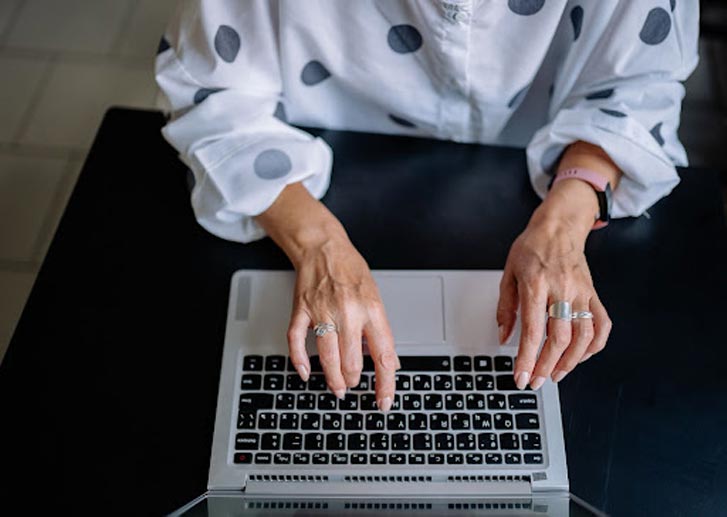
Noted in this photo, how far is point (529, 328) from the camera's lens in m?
Answer: 0.69

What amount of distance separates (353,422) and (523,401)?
16 cm

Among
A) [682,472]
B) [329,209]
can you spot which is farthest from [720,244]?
[329,209]

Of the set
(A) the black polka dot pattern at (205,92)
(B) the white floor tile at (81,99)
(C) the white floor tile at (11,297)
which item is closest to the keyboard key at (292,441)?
(A) the black polka dot pattern at (205,92)

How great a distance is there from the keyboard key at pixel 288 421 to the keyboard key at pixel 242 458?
4cm

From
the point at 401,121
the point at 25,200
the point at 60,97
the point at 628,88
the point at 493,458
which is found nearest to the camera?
the point at 493,458

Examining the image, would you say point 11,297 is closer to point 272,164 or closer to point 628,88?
point 272,164

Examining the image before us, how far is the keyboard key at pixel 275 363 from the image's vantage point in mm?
714

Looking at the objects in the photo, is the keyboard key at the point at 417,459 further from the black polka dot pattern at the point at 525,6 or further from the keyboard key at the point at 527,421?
the black polka dot pattern at the point at 525,6

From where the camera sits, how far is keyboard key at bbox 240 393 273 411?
0.69 metres

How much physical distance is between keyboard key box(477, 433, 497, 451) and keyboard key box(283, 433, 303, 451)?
0.53ft

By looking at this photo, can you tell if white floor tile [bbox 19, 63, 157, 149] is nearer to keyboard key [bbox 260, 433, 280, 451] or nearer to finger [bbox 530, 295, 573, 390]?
keyboard key [bbox 260, 433, 280, 451]

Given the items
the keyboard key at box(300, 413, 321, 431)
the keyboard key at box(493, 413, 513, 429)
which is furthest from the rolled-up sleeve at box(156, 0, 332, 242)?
the keyboard key at box(493, 413, 513, 429)

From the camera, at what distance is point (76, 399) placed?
712mm

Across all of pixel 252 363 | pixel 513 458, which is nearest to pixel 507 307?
pixel 513 458
